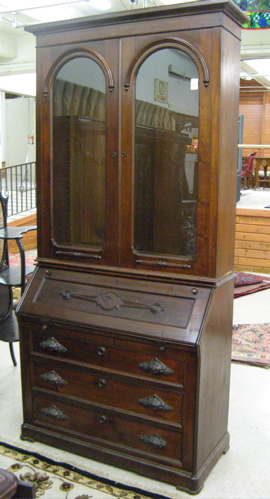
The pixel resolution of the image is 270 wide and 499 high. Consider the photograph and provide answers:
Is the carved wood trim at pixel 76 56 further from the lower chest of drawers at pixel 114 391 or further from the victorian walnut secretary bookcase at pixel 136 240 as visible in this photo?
the lower chest of drawers at pixel 114 391

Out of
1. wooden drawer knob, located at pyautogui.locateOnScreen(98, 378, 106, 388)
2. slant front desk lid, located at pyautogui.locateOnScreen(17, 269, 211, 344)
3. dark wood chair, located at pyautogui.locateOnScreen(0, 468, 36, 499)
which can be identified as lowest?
wooden drawer knob, located at pyautogui.locateOnScreen(98, 378, 106, 388)

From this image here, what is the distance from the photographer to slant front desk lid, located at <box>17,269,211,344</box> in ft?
7.07

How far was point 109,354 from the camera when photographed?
2.33 metres

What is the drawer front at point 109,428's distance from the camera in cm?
224

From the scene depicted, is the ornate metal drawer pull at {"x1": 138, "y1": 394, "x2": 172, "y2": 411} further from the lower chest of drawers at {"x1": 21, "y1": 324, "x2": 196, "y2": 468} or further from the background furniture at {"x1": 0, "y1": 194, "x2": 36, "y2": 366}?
the background furniture at {"x1": 0, "y1": 194, "x2": 36, "y2": 366}

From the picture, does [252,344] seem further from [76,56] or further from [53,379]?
[76,56]

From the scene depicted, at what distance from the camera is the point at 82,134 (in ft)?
8.21

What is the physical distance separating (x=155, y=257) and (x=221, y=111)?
67 centimetres

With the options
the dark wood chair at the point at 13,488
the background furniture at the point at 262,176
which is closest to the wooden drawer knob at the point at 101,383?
the dark wood chair at the point at 13,488

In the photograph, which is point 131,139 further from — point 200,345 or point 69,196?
point 200,345

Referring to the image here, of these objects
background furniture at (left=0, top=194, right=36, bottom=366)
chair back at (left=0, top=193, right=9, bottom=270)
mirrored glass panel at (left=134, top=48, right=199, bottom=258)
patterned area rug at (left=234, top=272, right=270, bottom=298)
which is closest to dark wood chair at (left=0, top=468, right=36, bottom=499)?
mirrored glass panel at (left=134, top=48, right=199, bottom=258)

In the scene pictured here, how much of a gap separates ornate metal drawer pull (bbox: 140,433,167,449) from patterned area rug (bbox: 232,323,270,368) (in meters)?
1.54

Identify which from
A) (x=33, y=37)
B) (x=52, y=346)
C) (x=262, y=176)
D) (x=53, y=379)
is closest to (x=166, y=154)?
(x=52, y=346)

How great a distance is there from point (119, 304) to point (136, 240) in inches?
11.7
